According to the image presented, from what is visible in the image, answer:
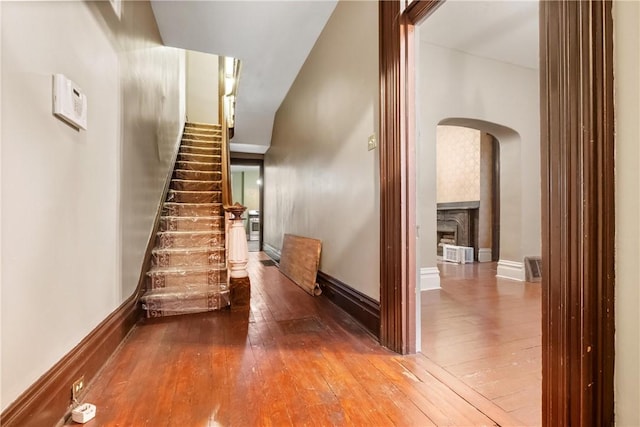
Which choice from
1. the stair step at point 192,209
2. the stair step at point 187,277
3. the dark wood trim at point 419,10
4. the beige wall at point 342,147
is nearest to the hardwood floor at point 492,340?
the beige wall at point 342,147

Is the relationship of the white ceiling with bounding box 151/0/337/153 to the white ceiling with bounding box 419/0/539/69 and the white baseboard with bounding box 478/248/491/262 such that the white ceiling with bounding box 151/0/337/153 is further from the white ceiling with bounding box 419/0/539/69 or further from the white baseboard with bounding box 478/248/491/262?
the white baseboard with bounding box 478/248/491/262

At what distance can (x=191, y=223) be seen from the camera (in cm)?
325

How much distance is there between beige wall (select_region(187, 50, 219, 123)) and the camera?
6.45 metres

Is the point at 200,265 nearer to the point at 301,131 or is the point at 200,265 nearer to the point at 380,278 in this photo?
the point at 380,278

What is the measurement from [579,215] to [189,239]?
9.93 feet

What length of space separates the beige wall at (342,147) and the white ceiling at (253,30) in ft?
0.56

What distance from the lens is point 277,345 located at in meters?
1.76

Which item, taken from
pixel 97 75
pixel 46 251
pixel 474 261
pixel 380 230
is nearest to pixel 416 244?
pixel 380 230

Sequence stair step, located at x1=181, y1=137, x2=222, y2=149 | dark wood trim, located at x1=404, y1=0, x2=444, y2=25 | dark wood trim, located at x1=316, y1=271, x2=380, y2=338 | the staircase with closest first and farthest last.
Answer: dark wood trim, located at x1=404, y1=0, x2=444, y2=25 < dark wood trim, located at x1=316, y1=271, x2=380, y2=338 < the staircase < stair step, located at x1=181, y1=137, x2=222, y2=149

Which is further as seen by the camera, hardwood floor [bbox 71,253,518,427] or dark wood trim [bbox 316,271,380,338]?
dark wood trim [bbox 316,271,380,338]

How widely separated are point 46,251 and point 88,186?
424 millimetres

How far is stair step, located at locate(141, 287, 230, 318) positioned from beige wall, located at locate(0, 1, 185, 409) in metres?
0.37

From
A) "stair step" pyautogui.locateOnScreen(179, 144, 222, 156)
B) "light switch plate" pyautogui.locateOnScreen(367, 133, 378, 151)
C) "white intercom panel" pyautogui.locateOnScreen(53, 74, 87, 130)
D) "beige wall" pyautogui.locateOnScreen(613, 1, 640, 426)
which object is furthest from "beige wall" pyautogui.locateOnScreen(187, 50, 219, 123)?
"beige wall" pyautogui.locateOnScreen(613, 1, 640, 426)

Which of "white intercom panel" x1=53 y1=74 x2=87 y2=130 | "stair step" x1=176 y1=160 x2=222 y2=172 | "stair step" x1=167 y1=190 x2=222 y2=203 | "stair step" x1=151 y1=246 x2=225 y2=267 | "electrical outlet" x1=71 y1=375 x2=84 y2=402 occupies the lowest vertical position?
"electrical outlet" x1=71 y1=375 x2=84 y2=402
